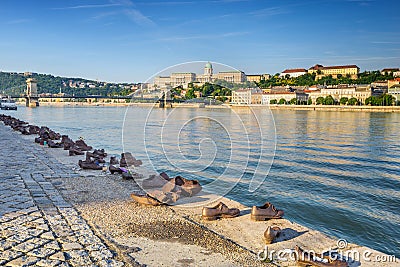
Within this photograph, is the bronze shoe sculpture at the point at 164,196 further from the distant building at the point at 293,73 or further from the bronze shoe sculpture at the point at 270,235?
the distant building at the point at 293,73

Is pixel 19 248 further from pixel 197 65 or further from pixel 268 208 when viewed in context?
pixel 197 65

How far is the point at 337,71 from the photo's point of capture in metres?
128

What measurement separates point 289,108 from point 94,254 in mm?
82261

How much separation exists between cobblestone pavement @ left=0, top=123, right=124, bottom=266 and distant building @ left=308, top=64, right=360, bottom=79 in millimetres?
130828

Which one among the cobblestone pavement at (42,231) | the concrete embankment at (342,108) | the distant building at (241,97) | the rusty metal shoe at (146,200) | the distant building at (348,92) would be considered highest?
the distant building at (348,92)

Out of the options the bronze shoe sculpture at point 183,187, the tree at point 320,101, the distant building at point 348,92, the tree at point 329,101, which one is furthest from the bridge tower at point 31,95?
the bronze shoe sculpture at point 183,187

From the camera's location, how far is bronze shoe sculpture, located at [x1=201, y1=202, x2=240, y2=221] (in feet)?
13.1

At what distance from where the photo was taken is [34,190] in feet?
16.3

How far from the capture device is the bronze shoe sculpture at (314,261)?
2950mm

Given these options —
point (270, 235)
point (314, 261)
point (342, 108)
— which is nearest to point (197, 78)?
point (270, 235)

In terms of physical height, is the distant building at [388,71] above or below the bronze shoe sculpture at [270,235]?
above

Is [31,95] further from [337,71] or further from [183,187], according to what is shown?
[337,71]

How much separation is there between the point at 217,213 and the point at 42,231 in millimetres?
1675

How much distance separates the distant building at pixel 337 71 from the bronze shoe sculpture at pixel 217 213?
131 metres
